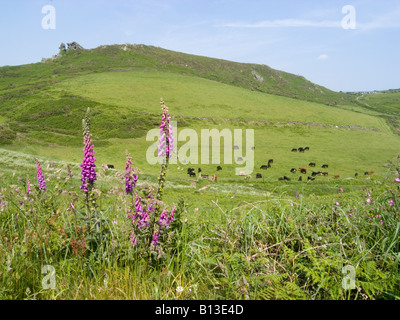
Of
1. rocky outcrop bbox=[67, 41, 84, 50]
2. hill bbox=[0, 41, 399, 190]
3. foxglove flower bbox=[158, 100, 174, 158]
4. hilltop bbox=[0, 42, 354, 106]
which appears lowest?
foxglove flower bbox=[158, 100, 174, 158]

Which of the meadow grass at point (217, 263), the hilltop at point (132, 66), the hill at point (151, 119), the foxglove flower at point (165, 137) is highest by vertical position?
the hilltop at point (132, 66)

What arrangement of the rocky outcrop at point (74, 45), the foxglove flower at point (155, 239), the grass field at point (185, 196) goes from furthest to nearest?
the rocky outcrop at point (74, 45)
the foxglove flower at point (155, 239)
the grass field at point (185, 196)

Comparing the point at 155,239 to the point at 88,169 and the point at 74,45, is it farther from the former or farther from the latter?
the point at 74,45

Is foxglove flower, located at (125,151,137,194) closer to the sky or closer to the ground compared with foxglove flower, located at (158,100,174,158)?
closer to the ground

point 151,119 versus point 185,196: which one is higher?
point 151,119

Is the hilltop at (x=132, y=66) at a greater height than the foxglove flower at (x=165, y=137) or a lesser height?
greater

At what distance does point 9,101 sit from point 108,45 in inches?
3620

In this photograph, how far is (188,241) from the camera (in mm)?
5180

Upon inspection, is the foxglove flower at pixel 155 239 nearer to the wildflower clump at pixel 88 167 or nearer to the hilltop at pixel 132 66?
the wildflower clump at pixel 88 167

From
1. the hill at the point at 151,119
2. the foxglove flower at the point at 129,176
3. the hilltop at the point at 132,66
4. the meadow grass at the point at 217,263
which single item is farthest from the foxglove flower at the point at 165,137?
the hilltop at the point at 132,66

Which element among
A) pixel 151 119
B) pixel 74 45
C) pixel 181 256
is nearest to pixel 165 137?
pixel 181 256

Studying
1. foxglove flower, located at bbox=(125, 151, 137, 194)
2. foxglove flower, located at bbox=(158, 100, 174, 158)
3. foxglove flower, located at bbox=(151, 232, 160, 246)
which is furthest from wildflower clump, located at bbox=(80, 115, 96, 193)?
foxglove flower, located at bbox=(151, 232, 160, 246)

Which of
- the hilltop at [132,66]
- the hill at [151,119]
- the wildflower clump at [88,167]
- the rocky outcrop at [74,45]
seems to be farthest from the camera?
the rocky outcrop at [74,45]

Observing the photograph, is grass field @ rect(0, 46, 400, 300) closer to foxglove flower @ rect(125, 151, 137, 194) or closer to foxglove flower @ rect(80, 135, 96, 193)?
foxglove flower @ rect(125, 151, 137, 194)
